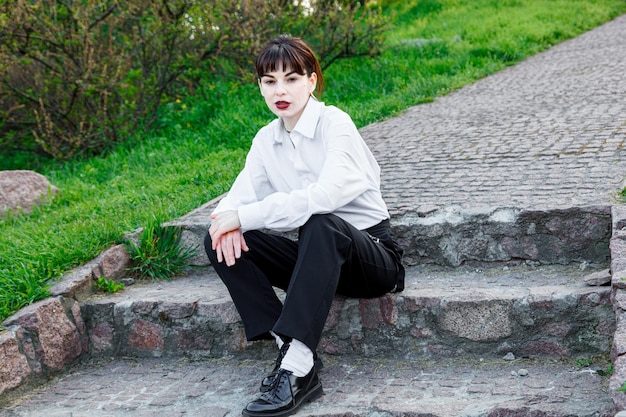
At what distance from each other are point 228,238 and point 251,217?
0.13 meters

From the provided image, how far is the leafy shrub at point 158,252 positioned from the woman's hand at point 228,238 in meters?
1.12

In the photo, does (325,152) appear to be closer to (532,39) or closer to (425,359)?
(425,359)

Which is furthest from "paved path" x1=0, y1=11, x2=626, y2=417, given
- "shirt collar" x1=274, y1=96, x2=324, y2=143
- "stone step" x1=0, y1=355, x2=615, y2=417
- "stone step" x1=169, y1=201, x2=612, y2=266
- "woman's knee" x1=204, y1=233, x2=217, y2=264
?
"shirt collar" x1=274, y1=96, x2=324, y2=143

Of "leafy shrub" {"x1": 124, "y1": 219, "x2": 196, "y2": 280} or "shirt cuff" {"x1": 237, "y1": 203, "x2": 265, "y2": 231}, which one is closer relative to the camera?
"shirt cuff" {"x1": 237, "y1": 203, "x2": 265, "y2": 231}

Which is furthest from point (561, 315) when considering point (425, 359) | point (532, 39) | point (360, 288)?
point (532, 39)

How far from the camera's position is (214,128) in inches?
308

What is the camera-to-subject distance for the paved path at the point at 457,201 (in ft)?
10.1

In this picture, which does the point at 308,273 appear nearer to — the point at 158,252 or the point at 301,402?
the point at 301,402

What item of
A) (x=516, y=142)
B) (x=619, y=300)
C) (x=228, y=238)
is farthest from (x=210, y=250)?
(x=516, y=142)

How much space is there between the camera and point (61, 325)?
3898mm

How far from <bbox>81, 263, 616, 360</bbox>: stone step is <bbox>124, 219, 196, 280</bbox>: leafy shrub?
15 centimetres

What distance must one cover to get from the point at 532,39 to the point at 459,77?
8.16 ft

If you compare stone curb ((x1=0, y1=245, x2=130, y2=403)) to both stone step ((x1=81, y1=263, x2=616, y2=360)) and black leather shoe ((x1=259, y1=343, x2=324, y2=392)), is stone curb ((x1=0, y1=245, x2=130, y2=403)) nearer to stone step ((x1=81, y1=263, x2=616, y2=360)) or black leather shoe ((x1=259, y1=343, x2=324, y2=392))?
stone step ((x1=81, y1=263, x2=616, y2=360))

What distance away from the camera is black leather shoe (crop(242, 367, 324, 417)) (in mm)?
3055
